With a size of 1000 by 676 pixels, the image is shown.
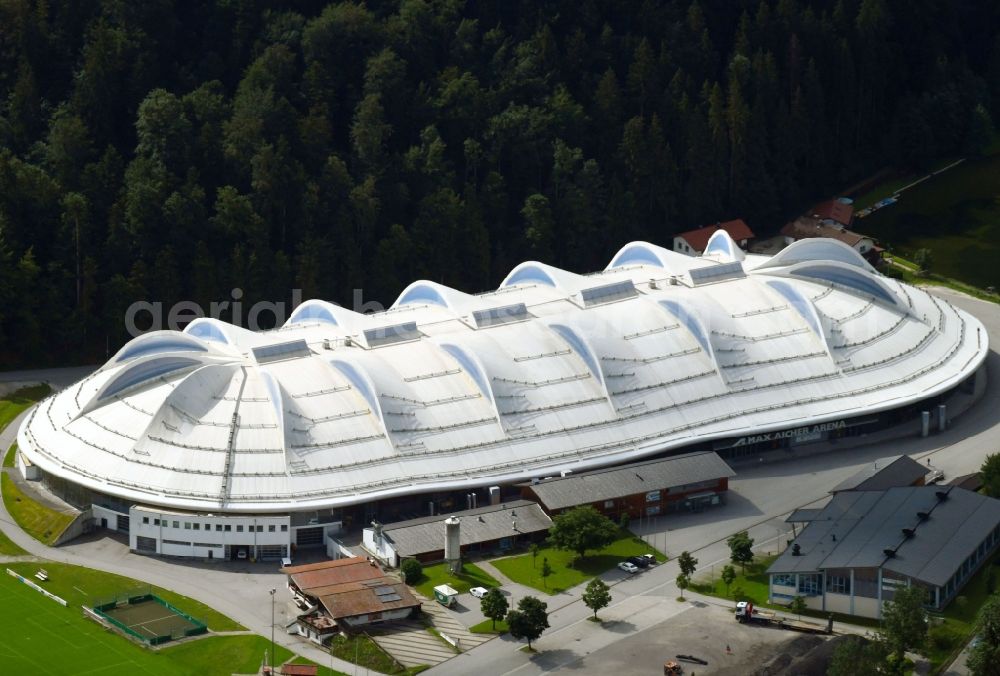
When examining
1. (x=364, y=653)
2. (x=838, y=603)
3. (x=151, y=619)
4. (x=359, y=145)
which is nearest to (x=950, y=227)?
(x=359, y=145)


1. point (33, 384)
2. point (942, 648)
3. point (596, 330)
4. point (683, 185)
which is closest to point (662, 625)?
point (942, 648)

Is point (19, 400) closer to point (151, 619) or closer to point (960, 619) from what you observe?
point (151, 619)

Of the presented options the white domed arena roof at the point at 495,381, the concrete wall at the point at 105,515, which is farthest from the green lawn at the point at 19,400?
the concrete wall at the point at 105,515

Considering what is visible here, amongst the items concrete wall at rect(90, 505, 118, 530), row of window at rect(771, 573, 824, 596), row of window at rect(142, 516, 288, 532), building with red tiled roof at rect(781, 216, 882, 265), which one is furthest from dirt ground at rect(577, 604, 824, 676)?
building with red tiled roof at rect(781, 216, 882, 265)

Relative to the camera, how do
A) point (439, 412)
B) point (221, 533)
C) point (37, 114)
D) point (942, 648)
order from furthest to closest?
1. point (37, 114)
2. point (439, 412)
3. point (221, 533)
4. point (942, 648)

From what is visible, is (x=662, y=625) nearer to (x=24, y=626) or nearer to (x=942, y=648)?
(x=942, y=648)
